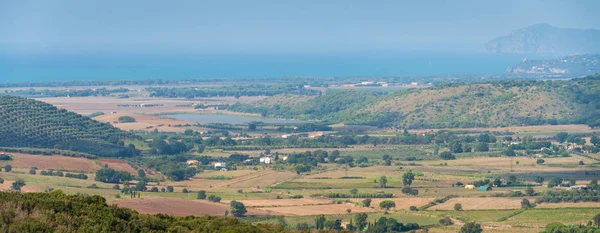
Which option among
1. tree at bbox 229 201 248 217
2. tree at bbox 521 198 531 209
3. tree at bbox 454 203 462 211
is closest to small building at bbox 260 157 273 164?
tree at bbox 229 201 248 217

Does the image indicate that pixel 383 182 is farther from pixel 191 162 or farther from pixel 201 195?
pixel 191 162

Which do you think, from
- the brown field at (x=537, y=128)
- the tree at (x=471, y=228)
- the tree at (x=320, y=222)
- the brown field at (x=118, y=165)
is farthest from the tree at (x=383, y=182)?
the brown field at (x=537, y=128)

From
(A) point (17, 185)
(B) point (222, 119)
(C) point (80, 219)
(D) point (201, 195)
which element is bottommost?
(D) point (201, 195)

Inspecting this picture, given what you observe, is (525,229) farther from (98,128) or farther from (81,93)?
(81,93)

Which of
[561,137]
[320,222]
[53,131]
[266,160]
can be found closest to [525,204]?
[320,222]

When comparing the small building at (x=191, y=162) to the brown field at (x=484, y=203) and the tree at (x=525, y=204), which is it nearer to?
the brown field at (x=484, y=203)

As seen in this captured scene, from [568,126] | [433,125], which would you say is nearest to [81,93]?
[433,125]

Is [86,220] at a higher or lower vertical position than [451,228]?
higher
